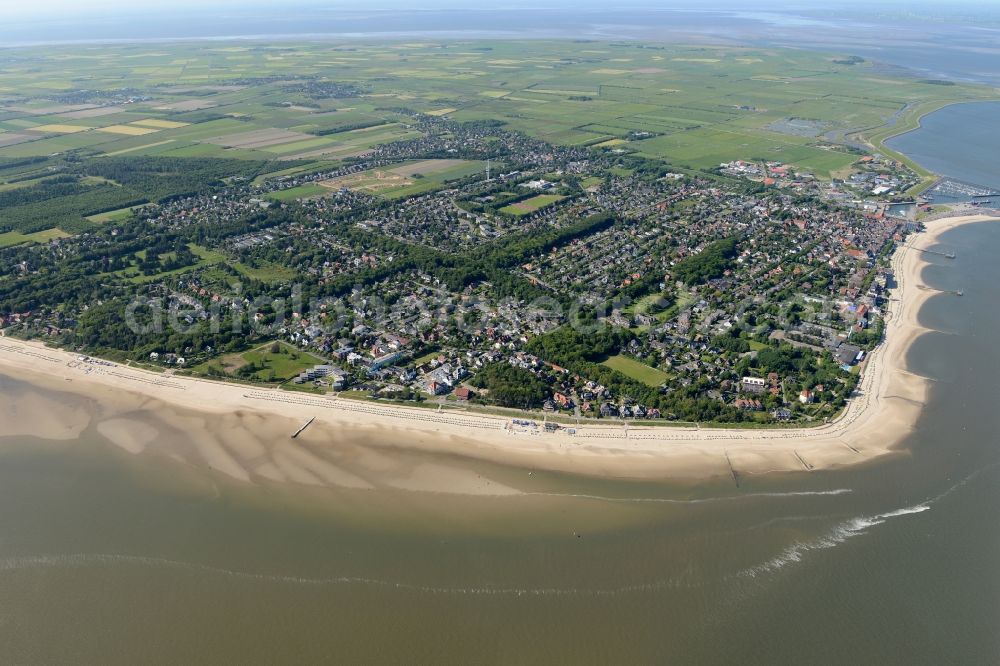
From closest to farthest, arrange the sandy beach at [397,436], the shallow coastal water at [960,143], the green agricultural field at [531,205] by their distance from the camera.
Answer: the sandy beach at [397,436], the green agricultural field at [531,205], the shallow coastal water at [960,143]

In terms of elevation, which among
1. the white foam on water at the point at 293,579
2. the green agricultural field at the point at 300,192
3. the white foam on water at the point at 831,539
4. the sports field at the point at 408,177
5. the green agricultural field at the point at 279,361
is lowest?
the white foam on water at the point at 293,579

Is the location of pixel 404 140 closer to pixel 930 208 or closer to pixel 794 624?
pixel 930 208

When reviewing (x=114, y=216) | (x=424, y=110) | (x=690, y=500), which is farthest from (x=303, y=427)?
(x=424, y=110)

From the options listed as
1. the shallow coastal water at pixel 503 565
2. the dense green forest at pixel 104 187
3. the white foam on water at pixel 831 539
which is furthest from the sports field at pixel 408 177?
the white foam on water at pixel 831 539

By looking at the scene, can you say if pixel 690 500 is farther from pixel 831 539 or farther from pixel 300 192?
pixel 300 192

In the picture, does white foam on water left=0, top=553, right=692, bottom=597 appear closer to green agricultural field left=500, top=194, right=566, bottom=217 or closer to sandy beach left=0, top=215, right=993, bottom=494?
sandy beach left=0, top=215, right=993, bottom=494

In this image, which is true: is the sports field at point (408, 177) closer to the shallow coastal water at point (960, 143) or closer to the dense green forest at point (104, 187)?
the dense green forest at point (104, 187)
